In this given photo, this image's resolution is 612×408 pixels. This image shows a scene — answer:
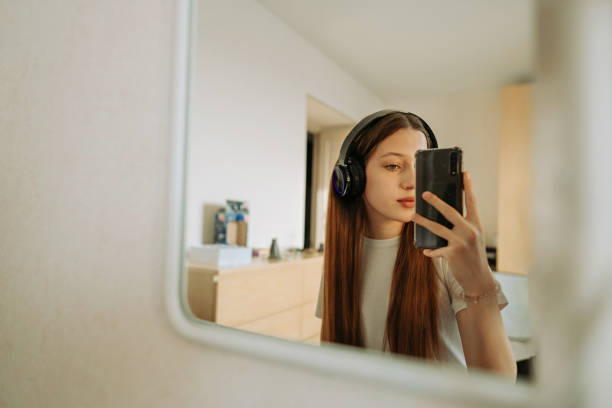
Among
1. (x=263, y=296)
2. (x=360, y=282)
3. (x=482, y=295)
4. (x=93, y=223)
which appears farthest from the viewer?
(x=93, y=223)

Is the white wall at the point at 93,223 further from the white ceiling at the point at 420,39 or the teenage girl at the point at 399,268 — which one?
the white ceiling at the point at 420,39

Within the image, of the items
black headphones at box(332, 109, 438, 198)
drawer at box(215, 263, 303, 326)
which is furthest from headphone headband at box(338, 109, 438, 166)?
drawer at box(215, 263, 303, 326)

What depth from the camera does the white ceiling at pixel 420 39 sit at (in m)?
0.45

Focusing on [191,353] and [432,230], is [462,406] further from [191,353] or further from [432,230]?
[191,353]

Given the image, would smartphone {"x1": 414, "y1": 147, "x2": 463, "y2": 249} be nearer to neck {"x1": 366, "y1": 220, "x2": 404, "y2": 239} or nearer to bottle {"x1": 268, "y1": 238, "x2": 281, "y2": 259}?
neck {"x1": 366, "y1": 220, "x2": 404, "y2": 239}

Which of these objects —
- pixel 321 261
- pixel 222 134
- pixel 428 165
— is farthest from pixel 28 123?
pixel 428 165

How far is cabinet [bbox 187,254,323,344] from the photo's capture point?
575 mm

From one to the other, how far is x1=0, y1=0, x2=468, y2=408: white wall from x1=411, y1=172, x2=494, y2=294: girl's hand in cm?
29

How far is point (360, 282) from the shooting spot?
0.56 meters

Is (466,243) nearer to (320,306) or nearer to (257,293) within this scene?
(320,306)

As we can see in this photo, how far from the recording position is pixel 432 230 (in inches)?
18.7

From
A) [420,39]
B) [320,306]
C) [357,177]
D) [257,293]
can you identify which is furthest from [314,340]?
[420,39]

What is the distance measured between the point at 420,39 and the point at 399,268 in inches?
13.8

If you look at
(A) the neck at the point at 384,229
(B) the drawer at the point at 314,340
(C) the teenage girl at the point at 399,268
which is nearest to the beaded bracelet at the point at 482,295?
(C) the teenage girl at the point at 399,268
